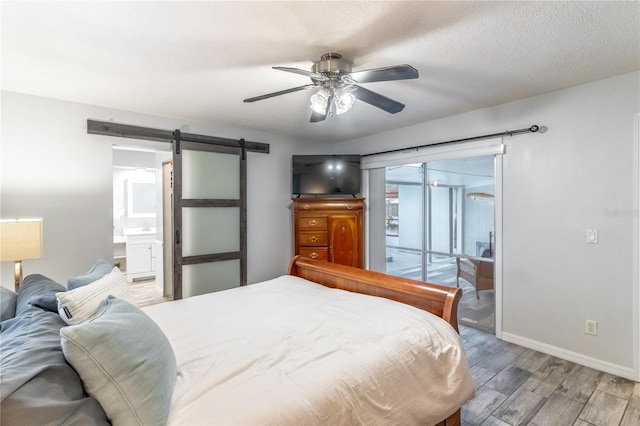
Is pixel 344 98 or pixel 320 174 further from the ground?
pixel 344 98

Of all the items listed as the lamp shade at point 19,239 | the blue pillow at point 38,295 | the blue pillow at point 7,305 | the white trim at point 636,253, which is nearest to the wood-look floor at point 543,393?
the white trim at point 636,253

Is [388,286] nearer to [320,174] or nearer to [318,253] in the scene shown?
[318,253]

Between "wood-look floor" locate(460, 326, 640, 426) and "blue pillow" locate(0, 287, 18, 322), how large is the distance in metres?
2.56

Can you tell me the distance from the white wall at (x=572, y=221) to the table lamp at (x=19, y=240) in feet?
13.7

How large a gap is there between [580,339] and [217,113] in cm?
422

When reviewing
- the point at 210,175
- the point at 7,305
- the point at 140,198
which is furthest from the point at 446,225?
the point at 140,198

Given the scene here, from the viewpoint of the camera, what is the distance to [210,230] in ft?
13.1

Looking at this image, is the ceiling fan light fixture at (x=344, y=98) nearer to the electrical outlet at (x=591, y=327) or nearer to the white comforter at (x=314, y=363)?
the white comforter at (x=314, y=363)

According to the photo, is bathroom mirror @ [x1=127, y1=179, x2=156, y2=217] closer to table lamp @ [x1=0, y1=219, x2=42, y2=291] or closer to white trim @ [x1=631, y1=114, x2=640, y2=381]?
table lamp @ [x1=0, y1=219, x2=42, y2=291]

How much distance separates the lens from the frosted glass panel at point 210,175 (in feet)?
12.6

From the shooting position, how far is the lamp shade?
221 centimetres

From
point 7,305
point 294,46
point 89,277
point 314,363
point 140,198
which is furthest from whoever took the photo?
point 140,198

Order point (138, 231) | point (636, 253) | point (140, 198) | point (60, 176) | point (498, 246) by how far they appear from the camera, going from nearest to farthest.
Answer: point (636, 253), point (60, 176), point (498, 246), point (138, 231), point (140, 198)

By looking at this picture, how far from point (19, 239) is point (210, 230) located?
1893mm
